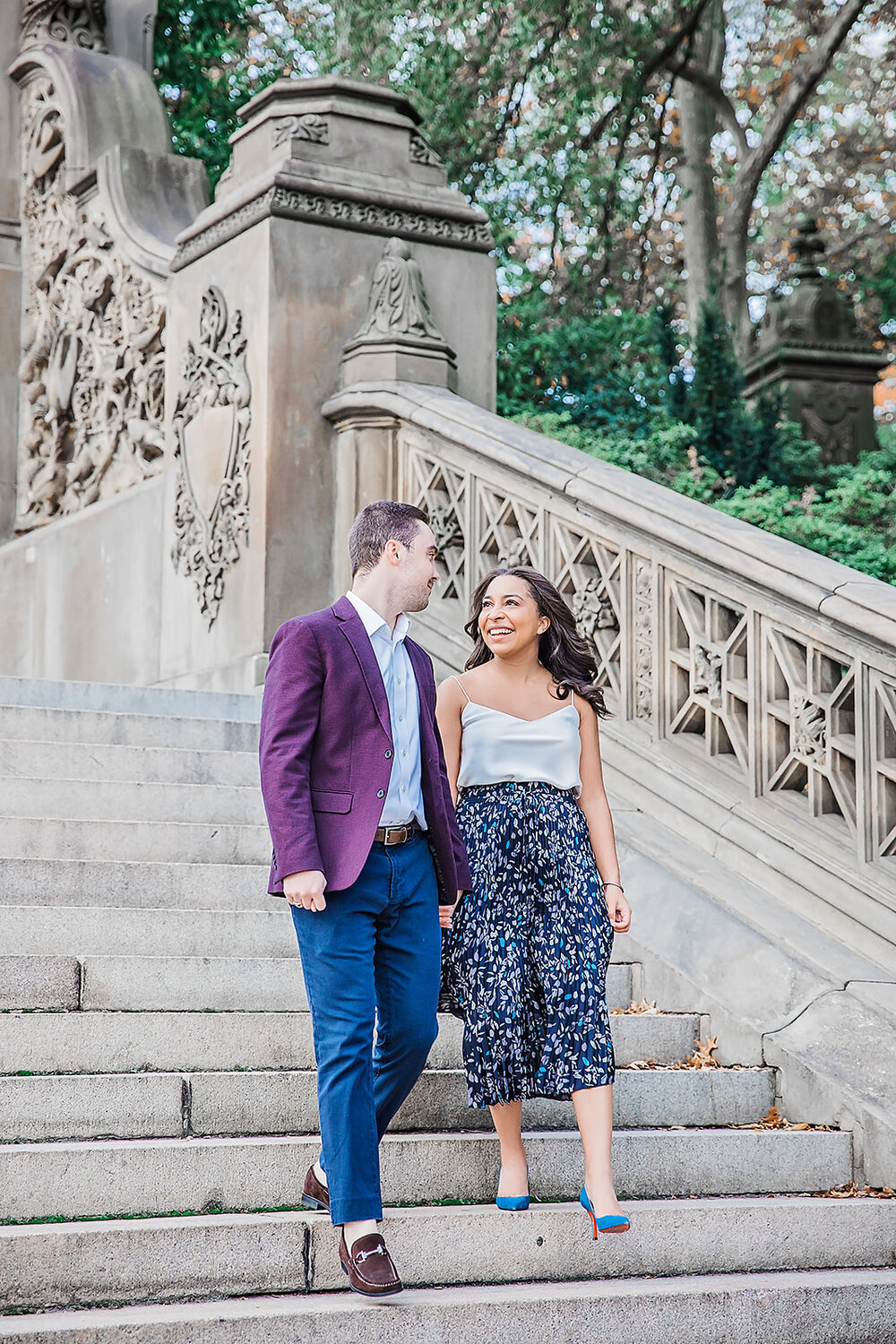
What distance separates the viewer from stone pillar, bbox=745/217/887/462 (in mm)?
13930

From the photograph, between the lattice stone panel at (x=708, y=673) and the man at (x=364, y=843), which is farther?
the lattice stone panel at (x=708, y=673)

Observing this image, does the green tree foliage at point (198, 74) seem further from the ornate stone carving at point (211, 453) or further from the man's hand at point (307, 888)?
the man's hand at point (307, 888)

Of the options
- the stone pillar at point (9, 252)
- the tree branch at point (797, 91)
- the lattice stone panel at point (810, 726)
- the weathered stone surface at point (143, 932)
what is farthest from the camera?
the tree branch at point (797, 91)

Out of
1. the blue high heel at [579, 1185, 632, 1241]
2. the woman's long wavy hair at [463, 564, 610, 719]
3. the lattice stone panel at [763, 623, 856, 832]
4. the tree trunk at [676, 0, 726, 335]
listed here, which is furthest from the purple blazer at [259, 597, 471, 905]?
the tree trunk at [676, 0, 726, 335]

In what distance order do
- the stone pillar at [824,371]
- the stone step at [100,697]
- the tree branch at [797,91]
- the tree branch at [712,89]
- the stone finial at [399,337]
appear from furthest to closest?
the tree branch at [712,89], the tree branch at [797,91], the stone pillar at [824,371], the stone finial at [399,337], the stone step at [100,697]

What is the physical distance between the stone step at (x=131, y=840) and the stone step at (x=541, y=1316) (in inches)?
83.8

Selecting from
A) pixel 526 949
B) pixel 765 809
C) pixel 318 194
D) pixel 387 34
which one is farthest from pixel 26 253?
pixel 526 949

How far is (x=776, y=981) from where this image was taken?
5.16 m

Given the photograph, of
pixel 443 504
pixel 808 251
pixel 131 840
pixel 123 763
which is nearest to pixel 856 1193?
pixel 131 840

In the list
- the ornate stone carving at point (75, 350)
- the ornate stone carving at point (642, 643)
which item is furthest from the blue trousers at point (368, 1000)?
the ornate stone carving at point (75, 350)

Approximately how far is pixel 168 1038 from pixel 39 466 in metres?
8.39

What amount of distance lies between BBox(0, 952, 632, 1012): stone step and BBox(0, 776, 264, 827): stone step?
1.02 m

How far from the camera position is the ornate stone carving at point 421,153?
344 inches

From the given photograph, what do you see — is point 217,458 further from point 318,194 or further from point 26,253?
point 26,253
